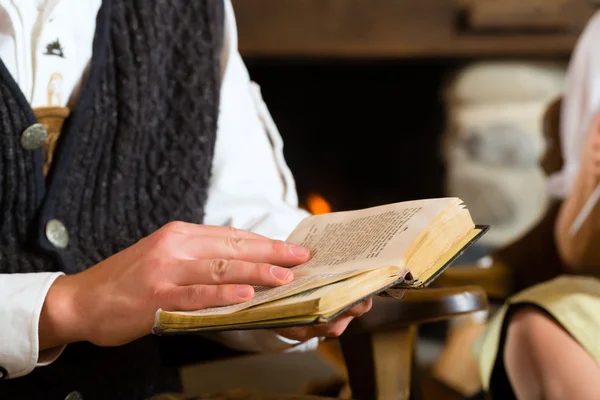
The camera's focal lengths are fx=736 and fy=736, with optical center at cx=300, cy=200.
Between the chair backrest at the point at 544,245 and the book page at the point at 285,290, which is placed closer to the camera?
the book page at the point at 285,290

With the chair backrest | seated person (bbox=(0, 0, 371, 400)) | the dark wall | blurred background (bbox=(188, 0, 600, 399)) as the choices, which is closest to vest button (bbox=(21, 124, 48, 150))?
seated person (bbox=(0, 0, 371, 400))

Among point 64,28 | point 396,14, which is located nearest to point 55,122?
point 64,28

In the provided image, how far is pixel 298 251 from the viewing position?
1.76ft

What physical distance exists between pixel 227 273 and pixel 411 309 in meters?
0.24

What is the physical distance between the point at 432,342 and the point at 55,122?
160 cm

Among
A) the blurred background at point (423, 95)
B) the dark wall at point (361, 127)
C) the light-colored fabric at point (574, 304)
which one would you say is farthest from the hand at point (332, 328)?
the dark wall at point (361, 127)

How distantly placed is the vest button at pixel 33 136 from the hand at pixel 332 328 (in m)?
0.27

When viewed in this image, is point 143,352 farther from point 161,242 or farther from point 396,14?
point 396,14

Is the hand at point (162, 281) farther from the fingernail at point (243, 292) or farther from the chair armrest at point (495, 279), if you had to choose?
the chair armrest at point (495, 279)

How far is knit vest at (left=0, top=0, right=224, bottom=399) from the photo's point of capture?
2.09 ft

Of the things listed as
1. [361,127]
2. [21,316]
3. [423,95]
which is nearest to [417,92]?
[423,95]

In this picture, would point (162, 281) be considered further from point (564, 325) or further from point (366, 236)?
point (564, 325)

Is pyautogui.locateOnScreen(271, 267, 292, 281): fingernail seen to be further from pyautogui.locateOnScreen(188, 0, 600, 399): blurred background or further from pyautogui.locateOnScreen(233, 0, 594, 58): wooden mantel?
pyautogui.locateOnScreen(233, 0, 594, 58): wooden mantel

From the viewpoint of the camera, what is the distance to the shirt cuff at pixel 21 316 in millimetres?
534
